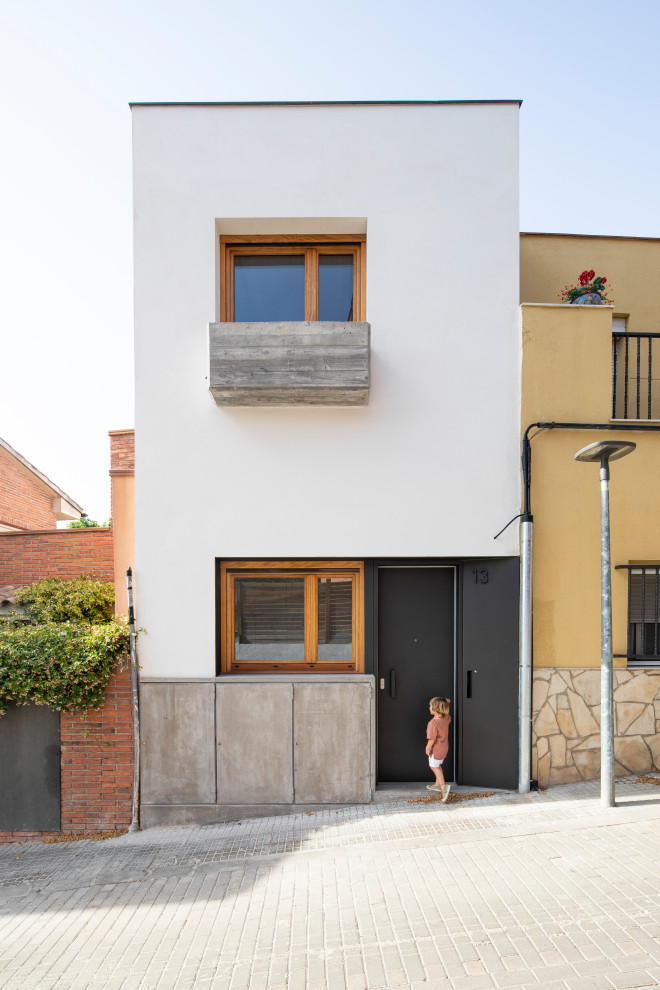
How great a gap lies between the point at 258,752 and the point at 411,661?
7.12ft

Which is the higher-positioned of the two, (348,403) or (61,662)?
(348,403)

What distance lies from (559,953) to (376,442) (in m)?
4.82

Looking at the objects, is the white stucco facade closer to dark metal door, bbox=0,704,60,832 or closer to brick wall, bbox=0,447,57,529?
dark metal door, bbox=0,704,60,832

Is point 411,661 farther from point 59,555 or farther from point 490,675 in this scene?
point 59,555

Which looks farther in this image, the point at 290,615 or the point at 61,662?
the point at 290,615

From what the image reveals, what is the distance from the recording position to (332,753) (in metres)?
6.36

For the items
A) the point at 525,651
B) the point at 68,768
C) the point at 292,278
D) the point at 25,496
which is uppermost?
the point at 292,278

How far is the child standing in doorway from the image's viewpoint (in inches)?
245

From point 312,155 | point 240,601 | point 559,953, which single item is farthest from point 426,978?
point 312,155

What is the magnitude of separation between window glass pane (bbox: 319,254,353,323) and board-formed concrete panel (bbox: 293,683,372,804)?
4.83m

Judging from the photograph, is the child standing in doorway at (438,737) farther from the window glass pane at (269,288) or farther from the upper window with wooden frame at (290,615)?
the window glass pane at (269,288)

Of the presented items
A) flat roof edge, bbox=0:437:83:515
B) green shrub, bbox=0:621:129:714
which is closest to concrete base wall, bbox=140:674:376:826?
green shrub, bbox=0:621:129:714

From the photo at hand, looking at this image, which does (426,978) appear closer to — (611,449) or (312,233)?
(611,449)

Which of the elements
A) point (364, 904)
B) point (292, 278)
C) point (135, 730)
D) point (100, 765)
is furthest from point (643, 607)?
point (100, 765)
